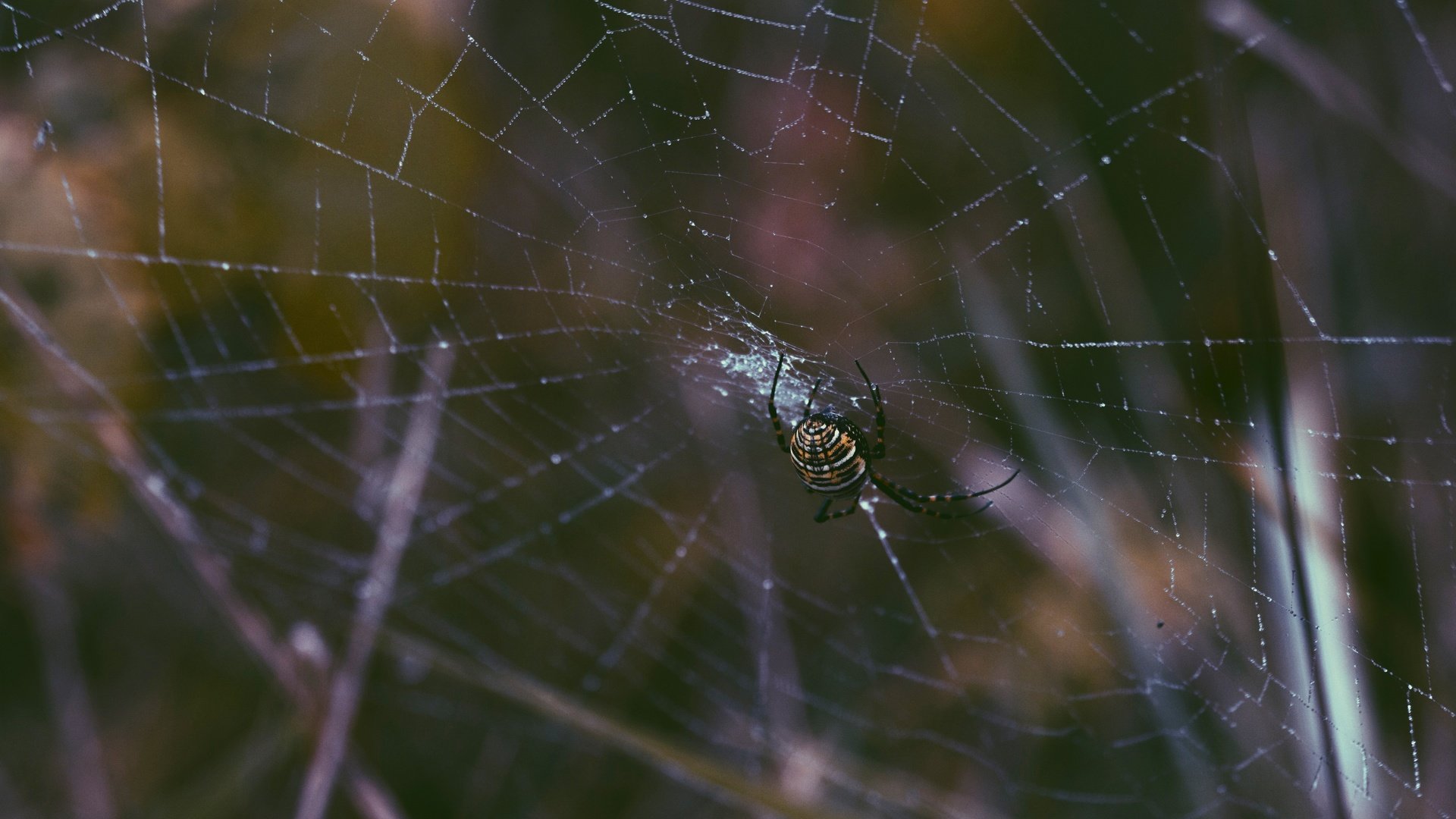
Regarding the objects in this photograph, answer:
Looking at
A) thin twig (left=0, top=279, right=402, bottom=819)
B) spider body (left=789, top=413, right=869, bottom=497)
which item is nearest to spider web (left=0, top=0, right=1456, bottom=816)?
thin twig (left=0, top=279, right=402, bottom=819)

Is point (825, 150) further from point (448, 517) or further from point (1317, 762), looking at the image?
point (1317, 762)

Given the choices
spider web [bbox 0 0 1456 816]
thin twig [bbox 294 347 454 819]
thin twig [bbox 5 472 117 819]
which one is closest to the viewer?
spider web [bbox 0 0 1456 816]

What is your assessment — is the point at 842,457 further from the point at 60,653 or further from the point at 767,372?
the point at 60,653

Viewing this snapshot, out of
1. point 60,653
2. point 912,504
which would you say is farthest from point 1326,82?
point 60,653

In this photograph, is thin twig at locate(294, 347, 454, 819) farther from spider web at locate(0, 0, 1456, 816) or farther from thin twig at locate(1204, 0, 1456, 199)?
thin twig at locate(1204, 0, 1456, 199)

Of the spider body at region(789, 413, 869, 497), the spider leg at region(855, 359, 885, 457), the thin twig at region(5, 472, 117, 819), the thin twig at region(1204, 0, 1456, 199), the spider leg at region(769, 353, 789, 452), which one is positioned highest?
the thin twig at region(1204, 0, 1456, 199)

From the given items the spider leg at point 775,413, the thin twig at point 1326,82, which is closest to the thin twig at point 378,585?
the spider leg at point 775,413
